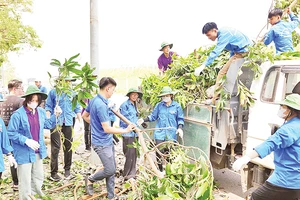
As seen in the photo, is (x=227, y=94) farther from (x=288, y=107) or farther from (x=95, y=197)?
(x=95, y=197)

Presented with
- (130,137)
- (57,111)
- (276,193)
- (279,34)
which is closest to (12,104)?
(57,111)

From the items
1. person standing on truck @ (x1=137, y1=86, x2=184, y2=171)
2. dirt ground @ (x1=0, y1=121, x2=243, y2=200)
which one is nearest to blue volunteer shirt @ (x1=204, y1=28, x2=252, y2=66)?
person standing on truck @ (x1=137, y1=86, x2=184, y2=171)

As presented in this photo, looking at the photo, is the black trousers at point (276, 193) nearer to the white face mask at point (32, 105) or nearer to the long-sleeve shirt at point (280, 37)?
the long-sleeve shirt at point (280, 37)

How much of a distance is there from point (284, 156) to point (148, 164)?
1567mm

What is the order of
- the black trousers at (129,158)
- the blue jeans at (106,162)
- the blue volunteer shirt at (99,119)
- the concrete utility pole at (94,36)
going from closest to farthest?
the blue volunteer shirt at (99,119) < the blue jeans at (106,162) < the black trousers at (129,158) < the concrete utility pole at (94,36)

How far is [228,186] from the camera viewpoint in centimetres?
554

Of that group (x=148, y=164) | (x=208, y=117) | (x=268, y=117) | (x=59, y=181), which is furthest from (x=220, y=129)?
(x=59, y=181)

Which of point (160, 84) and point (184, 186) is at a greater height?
point (160, 84)

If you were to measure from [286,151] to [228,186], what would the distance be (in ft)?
9.29

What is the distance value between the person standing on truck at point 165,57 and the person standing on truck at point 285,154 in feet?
14.3

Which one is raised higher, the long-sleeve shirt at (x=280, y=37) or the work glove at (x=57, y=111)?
the long-sleeve shirt at (x=280, y=37)

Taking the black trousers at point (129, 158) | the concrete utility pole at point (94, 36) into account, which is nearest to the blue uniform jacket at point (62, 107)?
the concrete utility pole at point (94, 36)

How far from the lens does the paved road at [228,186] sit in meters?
5.07

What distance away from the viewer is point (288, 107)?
2.94 m
